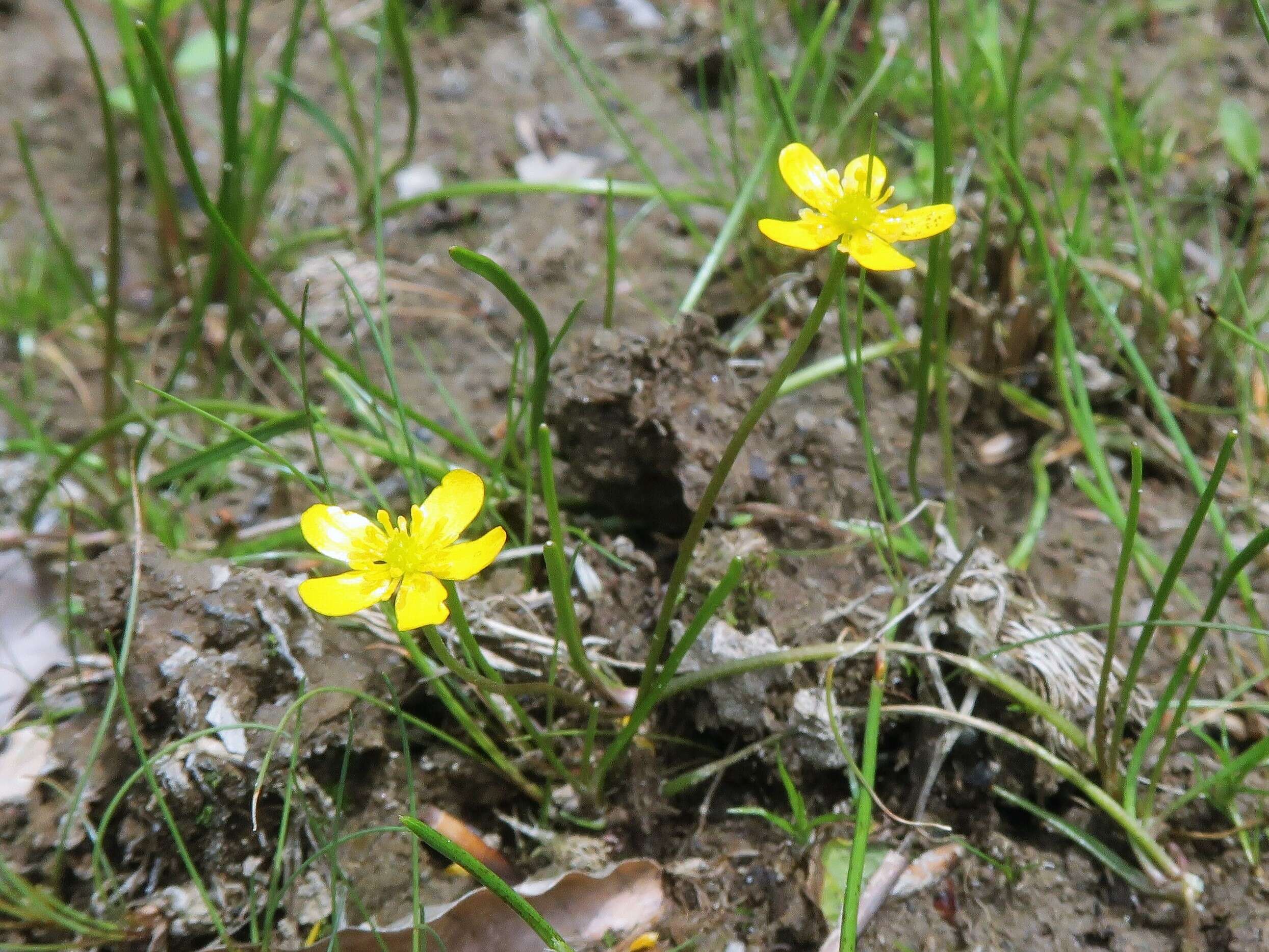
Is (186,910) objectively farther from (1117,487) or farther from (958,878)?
(1117,487)

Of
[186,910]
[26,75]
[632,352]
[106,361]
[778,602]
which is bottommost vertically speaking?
[186,910]

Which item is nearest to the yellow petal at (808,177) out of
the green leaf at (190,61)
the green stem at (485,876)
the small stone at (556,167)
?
the green stem at (485,876)

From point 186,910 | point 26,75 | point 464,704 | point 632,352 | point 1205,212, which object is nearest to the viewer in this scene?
point 186,910

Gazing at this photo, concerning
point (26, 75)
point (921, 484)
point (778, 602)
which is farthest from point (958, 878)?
point (26, 75)

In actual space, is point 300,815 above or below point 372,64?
below

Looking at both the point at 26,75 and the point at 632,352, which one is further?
the point at 26,75
